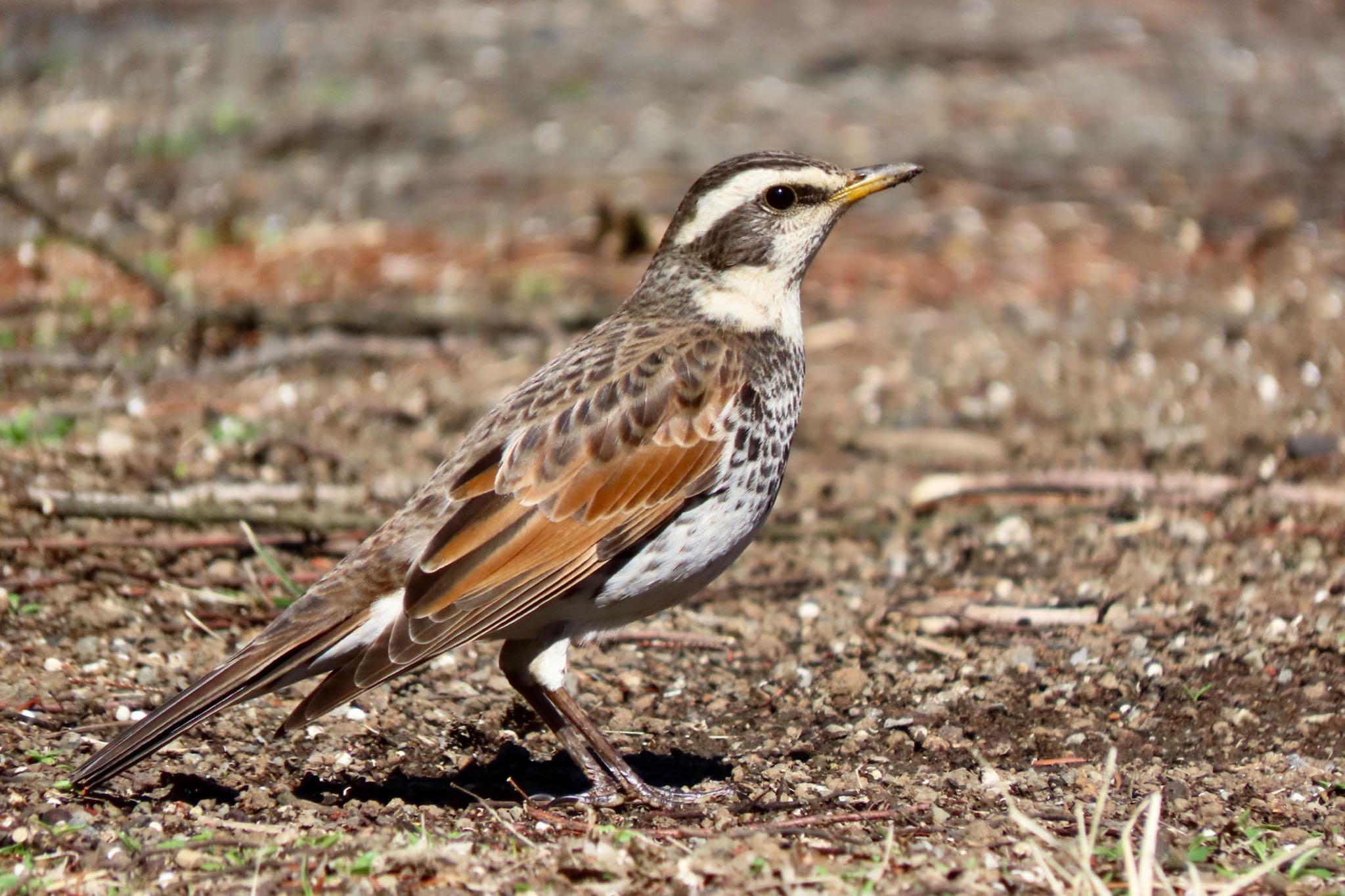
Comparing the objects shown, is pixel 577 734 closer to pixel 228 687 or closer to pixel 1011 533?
pixel 228 687

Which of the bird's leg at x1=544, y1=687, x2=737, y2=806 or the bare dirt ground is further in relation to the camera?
the bird's leg at x1=544, y1=687, x2=737, y2=806

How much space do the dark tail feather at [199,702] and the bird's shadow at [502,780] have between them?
519 millimetres

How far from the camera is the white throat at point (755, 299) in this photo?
19.9 ft

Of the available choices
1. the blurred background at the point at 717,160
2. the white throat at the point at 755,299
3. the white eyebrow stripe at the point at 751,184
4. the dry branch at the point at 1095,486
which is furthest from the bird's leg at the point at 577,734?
the blurred background at the point at 717,160

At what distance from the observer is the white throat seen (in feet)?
19.9

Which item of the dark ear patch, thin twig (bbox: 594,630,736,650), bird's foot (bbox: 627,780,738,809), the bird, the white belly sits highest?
the dark ear patch

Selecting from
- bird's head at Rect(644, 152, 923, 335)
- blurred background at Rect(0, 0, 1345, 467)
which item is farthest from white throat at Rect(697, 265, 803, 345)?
blurred background at Rect(0, 0, 1345, 467)

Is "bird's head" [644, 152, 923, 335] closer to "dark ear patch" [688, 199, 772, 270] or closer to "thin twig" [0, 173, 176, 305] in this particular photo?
"dark ear patch" [688, 199, 772, 270]

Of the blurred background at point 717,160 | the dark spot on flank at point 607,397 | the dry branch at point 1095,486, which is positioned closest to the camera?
the dark spot on flank at point 607,397

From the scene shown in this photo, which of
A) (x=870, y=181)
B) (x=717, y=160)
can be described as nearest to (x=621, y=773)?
(x=870, y=181)

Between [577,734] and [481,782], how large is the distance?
14.4 inches

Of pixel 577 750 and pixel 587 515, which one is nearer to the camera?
pixel 587 515

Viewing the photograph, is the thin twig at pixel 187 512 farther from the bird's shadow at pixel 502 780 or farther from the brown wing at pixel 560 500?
the brown wing at pixel 560 500

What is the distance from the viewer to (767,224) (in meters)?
6.10
